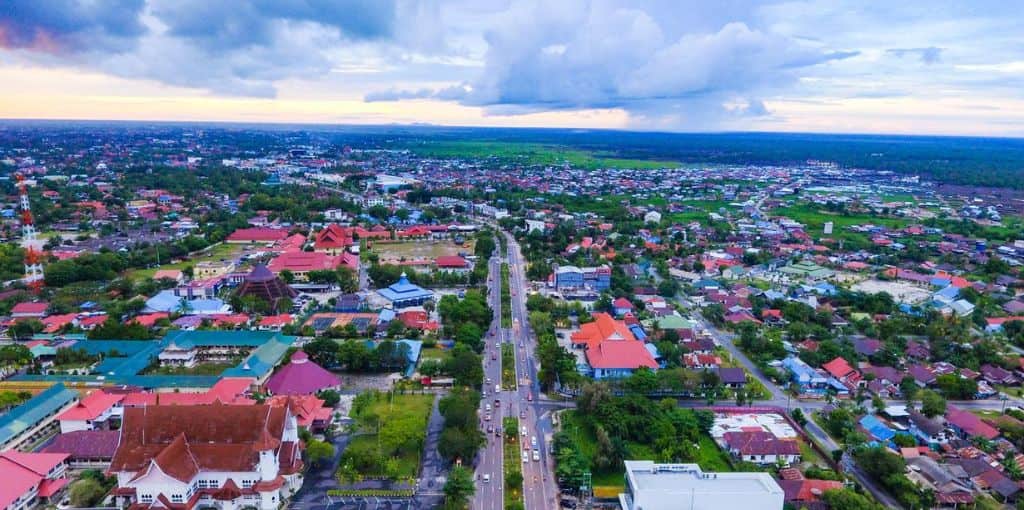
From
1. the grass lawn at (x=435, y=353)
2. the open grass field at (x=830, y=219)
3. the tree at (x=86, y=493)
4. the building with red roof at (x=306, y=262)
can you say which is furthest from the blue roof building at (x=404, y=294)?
the open grass field at (x=830, y=219)

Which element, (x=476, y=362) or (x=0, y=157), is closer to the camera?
(x=476, y=362)

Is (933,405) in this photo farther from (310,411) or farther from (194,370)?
(194,370)

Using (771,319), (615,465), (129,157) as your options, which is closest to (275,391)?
(615,465)

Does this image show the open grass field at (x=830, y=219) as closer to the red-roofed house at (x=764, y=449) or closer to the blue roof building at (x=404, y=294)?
the blue roof building at (x=404, y=294)

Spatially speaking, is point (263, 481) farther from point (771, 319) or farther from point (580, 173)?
point (580, 173)

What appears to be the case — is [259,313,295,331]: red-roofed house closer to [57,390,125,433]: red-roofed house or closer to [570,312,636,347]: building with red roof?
[57,390,125,433]: red-roofed house

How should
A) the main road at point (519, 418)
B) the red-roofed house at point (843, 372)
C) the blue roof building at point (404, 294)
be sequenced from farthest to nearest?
1. the blue roof building at point (404, 294)
2. the red-roofed house at point (843, 372)
3. the main road at point (519, 418)

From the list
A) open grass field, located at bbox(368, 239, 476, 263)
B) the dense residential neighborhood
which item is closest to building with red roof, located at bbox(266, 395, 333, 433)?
the dense residential neighborhood
